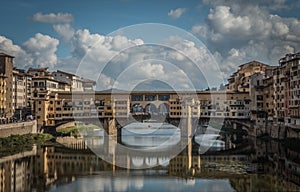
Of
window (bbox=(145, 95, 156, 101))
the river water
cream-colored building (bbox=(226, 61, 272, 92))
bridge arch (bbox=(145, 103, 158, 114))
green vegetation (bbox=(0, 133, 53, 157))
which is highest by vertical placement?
cream-colored building (bbox=(226, 61, 272, 92))

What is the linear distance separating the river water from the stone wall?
8.01 ft

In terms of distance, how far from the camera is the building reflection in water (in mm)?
20422

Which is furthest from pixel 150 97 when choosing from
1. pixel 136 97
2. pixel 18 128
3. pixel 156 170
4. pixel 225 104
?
pixel 156 170

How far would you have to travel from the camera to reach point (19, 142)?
3466 cm

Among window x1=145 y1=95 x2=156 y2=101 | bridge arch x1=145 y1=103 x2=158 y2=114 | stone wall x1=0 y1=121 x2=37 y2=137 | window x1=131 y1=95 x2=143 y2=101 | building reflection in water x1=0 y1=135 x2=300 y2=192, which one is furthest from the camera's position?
bridge arch x1=145 y1=103 x2=158 y2=114

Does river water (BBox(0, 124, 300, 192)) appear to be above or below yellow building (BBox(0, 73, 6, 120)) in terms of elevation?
below

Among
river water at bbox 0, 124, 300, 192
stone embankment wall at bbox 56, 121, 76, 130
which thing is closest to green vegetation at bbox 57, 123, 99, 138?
stone embankment wall at bbox 56, 121, 76, 130

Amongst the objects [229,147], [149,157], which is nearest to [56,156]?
[149,157]

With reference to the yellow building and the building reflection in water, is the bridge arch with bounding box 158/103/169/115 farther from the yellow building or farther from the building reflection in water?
the yellow building

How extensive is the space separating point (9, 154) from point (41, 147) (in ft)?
17.5

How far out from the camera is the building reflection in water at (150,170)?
2042 cm

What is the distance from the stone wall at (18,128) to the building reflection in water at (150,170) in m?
3.12

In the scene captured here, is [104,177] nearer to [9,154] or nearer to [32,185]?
[32,185]

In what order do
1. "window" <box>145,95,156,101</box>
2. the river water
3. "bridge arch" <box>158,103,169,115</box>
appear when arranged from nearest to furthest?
the river water, "window" <box>145,95,156,101</box>, "bridge arch" <box>158,103,169,115</box>
